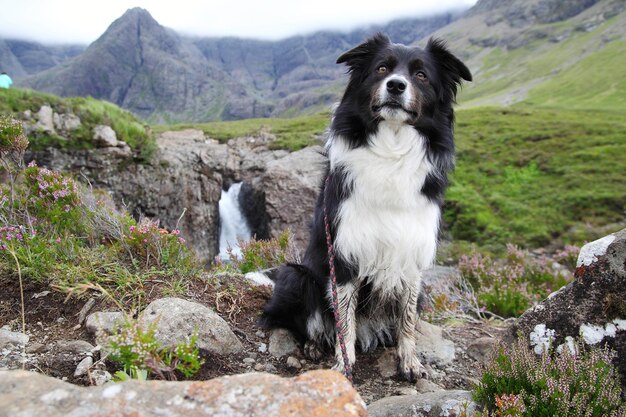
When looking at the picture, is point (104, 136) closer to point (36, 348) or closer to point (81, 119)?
point (81, 119)

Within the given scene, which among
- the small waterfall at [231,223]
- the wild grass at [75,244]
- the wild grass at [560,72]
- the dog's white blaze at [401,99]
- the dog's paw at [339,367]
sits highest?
the wild grass at [560,72]

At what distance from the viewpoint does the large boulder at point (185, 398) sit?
1.41 meters

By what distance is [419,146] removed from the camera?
3.58 m

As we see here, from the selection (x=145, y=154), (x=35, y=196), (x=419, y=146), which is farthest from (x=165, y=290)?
(x=145, y=154)

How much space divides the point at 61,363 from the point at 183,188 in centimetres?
1132

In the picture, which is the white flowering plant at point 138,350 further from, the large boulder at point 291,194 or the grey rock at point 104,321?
the large boulder at point 291,194

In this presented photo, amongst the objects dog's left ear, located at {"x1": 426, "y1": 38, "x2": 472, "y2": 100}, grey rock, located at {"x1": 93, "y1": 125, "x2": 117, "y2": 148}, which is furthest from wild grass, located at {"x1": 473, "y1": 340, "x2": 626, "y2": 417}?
grey rock, located at {"x1": 93, "y1": 125, "x2": 117, "y2": 148}

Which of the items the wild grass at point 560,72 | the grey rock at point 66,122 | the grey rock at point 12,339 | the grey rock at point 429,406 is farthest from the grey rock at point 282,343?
the wild grass at point 560,72

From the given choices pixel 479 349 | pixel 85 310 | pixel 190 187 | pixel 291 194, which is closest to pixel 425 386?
pixel 479 349

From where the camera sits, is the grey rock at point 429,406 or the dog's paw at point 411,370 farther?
the dog's paw at point 411,370

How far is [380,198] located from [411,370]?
1573 mm

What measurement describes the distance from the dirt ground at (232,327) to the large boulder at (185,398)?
63.8 inches

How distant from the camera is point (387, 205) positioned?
11.4 ft

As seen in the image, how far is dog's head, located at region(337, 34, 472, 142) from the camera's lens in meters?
3.50
